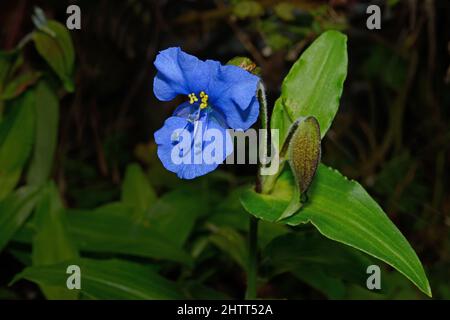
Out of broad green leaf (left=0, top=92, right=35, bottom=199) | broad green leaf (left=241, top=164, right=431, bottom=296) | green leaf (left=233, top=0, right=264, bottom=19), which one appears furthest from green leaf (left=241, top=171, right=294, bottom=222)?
green leaf (left=233, top=0, right=264, bottom=19)

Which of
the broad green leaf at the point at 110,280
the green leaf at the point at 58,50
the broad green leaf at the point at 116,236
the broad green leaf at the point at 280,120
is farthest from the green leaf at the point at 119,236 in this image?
the broad green leaf at the point at 280,120

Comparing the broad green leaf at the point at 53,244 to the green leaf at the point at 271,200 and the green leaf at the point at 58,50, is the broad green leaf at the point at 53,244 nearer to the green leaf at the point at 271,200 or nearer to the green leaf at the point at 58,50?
the green leaf at the point at 58,50

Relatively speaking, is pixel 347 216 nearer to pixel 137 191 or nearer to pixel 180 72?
pixel 180 72

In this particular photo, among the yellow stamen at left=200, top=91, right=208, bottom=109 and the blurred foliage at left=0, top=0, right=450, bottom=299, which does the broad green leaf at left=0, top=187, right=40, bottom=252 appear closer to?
the blurred foliage at left=0, top=0, right=450, bottom=299

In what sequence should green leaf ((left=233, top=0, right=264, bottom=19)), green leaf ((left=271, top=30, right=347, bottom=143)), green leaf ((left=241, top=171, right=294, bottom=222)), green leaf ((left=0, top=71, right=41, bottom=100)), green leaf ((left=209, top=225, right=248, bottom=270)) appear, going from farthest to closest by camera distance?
green leaf ((left=233, top=0, right=264, bottom=19))
green leaf ((left=0, top=71, right=41, bottom=100))
green leaf ((left=209, top=225, right=248, bottom=270))
green leaf ((left=271, top=30, right=347, bottom=143))
green leaf ((left=241, top=171, right=294, bottom=222))
